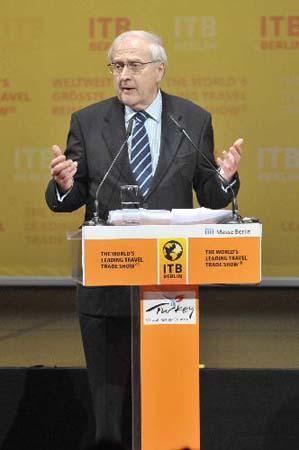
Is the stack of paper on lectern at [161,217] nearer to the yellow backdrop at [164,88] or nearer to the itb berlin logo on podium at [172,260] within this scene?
the itb berlin logo on podium at [172,260]

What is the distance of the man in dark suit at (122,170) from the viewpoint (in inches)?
113

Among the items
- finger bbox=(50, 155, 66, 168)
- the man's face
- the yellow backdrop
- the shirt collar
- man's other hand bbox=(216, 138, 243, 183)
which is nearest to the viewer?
finger bbox=(50, 155, 66, 168)

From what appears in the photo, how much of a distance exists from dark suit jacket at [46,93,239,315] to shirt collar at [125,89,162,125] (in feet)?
0.06

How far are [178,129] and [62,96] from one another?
3904 mm

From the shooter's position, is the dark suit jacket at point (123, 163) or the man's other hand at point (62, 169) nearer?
the man's other hand at point (62, 169)

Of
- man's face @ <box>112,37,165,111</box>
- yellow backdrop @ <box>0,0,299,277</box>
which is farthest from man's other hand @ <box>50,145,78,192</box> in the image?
yellow backdrop @ <box>0,0,299,277</box>

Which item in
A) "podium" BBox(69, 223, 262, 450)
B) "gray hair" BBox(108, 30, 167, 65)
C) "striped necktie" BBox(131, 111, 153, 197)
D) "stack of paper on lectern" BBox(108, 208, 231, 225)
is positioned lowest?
"podium" BBox(69, 223, 262, 450)

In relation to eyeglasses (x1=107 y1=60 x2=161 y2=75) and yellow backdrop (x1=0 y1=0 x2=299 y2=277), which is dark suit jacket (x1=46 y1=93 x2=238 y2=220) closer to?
eyeglasses (x1=107 y1=60 x2=161 y2=75)

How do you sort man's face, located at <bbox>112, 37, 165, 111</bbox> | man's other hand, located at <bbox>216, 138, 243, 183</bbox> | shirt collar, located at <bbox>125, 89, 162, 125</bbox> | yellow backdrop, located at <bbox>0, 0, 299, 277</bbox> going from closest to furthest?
man's other hand, located at <bbox>216, 138, 243, 183</bbox> → man's face, located at <bbox>112, 37, 165, 111</bbox> → shirt collar, located at <bbox>125, 89, 162, 125</bbox> → yellow backdrop, located at <bbox>0, 0, 299, 277</bbox>

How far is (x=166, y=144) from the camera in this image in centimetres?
293

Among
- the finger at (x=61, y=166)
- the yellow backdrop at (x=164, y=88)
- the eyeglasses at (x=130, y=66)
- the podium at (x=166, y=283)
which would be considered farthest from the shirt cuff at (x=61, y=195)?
the yellow backdrop at (x=164, y=88)

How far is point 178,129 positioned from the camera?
296 centimetres

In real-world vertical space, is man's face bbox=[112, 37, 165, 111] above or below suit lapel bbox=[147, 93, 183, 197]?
above

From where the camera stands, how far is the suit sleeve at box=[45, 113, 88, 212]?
9.50 feet
